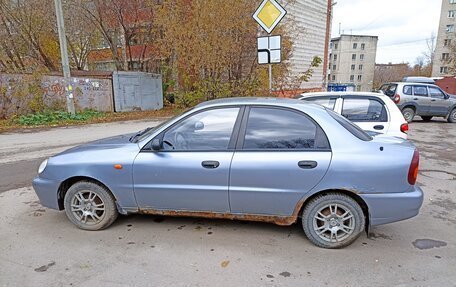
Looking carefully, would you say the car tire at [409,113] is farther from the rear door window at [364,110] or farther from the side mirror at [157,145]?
the side mirror at [157,145]

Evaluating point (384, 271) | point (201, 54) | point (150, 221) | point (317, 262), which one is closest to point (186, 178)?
point (150, 221)

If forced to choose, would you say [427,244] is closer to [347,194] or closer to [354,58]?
[347,194]

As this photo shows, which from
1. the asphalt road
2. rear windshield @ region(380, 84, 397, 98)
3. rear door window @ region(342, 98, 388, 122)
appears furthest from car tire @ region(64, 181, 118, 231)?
rear windshield @ region(380, 84, 397, 98)

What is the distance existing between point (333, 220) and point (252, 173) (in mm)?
1015

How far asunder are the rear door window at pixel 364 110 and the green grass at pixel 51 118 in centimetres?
1142

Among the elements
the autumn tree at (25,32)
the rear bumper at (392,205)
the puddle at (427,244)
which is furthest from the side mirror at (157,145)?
the autumn tree at (25,32)

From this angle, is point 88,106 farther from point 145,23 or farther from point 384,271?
point 384,271

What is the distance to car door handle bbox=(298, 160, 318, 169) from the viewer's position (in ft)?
9.94

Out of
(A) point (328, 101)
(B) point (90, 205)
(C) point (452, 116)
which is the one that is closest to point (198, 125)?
(B) point (90, 205)

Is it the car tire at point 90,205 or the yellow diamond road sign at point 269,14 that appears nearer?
the car tire at point 90,205

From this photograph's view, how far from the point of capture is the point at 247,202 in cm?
323

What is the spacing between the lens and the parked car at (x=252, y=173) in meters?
3.03

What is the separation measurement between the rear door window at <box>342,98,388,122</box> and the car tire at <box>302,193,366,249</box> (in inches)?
109

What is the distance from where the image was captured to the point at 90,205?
3557 mm
